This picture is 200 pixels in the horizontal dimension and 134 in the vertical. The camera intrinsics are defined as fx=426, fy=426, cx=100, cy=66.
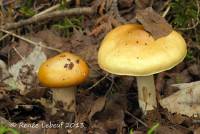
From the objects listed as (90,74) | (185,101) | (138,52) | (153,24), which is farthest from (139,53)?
(90,74)

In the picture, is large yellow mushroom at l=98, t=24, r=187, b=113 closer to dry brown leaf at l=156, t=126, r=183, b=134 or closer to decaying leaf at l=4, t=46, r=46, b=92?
dry brown leaf at l=156, t=126, r=183, b=134

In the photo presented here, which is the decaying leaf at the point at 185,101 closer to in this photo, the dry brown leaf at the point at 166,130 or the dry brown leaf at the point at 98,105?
the dry brown leaf at the point at 166,130

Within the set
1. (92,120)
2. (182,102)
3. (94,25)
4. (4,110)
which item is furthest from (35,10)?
(182,102)

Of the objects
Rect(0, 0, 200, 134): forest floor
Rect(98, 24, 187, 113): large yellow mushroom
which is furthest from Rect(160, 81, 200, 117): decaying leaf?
Rect(98, 24, 187, 113): large yellow mushroom

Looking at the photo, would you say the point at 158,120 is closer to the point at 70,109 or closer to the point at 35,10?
the point at 70,109

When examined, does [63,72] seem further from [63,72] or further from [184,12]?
[184,12]

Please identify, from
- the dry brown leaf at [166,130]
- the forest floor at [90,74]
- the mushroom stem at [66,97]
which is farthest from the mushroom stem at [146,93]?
the mushroom stem at [66,97]

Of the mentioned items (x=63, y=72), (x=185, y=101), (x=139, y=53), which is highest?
(x=139, y=53)
